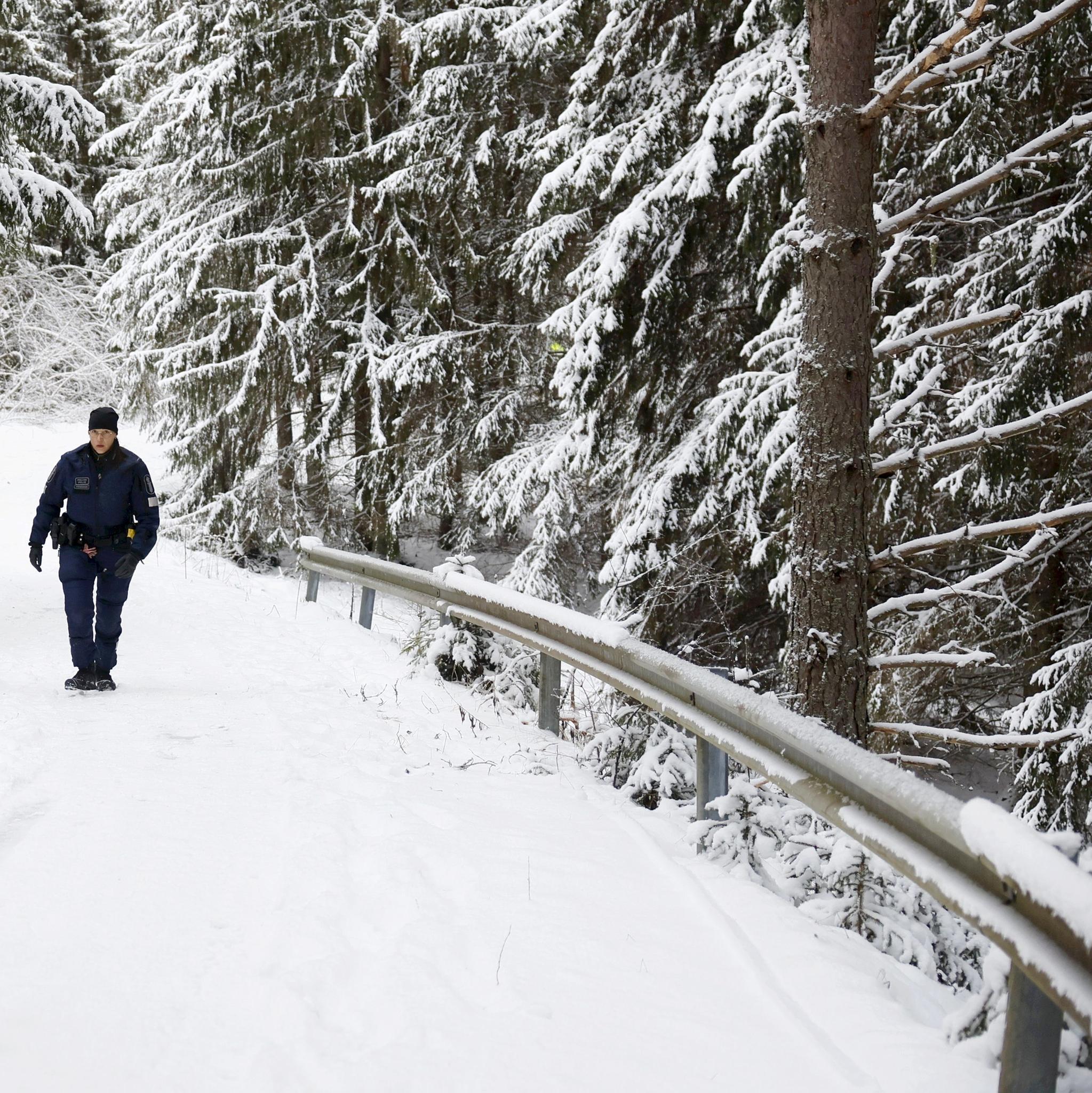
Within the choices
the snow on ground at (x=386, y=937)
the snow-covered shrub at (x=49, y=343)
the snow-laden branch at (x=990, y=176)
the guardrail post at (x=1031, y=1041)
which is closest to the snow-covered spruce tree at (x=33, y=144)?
the snow on ground at (x=386, y=937)

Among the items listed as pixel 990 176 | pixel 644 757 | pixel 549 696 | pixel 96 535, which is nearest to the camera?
pixel 990 176

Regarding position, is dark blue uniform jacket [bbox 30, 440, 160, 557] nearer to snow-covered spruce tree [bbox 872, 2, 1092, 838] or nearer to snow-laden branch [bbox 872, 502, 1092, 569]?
snow-laden branch [bbox 872, 502, 1092, 569]

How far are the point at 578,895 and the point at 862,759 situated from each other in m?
1.30

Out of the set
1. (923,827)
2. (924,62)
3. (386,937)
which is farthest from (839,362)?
(386,937)

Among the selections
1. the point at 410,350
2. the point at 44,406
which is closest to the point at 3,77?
the point at 410,350

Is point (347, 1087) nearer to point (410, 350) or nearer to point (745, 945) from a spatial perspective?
point (745, 945)

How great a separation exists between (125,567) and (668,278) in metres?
5.61

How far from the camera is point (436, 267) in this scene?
1566cm

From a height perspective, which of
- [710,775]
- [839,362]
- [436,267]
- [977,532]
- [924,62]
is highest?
[436,267]

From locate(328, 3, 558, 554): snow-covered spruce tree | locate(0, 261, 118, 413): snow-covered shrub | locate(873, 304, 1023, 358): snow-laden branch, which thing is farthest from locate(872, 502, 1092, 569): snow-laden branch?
locate(0, 261, 118, 413): snow-covered shrub

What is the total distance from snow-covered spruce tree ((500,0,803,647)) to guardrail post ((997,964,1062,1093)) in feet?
19.9

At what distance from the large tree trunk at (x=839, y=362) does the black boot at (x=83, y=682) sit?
4755 millimetres

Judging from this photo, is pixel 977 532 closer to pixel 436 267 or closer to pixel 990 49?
pixel 990 49

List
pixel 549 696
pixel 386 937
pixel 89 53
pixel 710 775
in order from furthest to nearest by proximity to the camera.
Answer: pixel 89 53 → pixel 549 696 → pixel 710 775 → pixel 386 937
